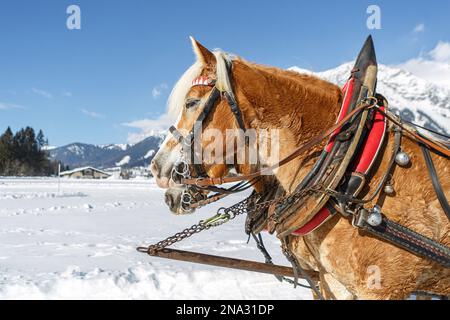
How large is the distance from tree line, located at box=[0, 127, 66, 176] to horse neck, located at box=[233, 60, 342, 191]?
73.1m

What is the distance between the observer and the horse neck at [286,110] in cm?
226

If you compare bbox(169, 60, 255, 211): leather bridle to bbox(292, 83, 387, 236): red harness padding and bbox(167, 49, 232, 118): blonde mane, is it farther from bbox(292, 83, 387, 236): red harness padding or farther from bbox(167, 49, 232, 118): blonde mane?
bbox(292, 83, 387, 236): red harness padding

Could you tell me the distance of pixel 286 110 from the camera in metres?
2.28

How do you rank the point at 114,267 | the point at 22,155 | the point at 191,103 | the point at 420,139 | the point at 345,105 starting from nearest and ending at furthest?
the point at 420,139, the point at 345,105, the point at 191,103, the point at 114,267, the point at 22,155

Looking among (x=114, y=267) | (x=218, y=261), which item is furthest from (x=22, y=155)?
A: (x=218, y=261)

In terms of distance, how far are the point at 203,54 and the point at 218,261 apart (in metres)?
1.46

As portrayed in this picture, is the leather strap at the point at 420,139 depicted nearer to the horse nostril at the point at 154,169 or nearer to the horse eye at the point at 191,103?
the horse eye at the point at 191,103

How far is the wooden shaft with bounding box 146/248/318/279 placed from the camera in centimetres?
259

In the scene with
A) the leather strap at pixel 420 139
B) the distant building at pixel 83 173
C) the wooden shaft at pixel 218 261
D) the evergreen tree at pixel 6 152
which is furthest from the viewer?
the distant building at pixel 83 173

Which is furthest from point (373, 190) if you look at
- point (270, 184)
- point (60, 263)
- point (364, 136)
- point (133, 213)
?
point (133, 213)

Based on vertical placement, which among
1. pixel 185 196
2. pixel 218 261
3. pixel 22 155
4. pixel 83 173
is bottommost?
pixel 83 173

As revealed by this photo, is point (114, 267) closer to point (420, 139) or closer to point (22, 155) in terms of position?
point (420, 139)

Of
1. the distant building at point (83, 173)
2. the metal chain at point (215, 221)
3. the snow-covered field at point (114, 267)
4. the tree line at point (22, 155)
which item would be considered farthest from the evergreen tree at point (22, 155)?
the metal chain at point (215, 221)

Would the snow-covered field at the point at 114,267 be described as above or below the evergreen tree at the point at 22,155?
below
